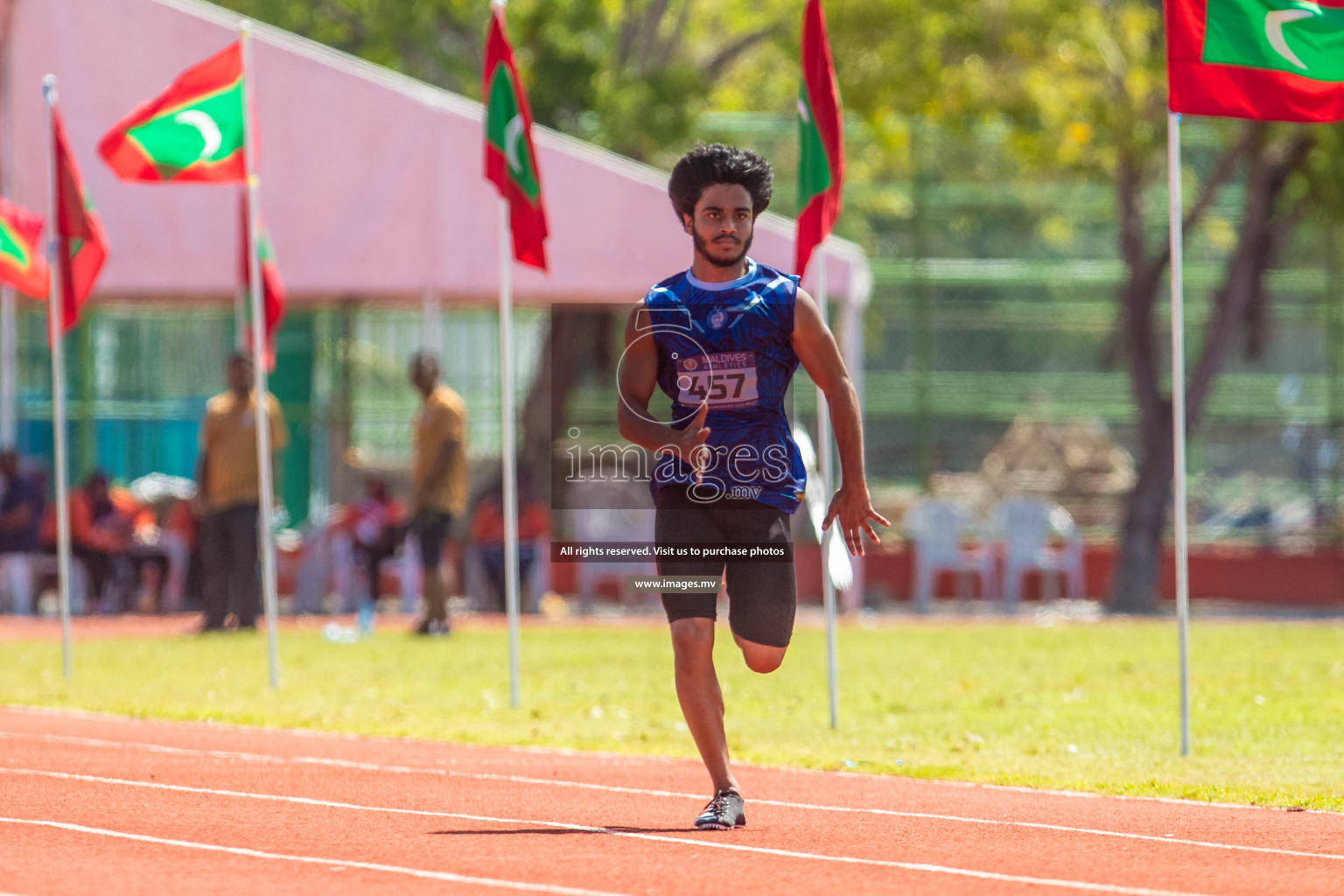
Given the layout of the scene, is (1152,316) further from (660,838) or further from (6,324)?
(660,838)

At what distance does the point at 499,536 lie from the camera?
66.5 feet

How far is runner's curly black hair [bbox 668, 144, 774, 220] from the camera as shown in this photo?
721 cm

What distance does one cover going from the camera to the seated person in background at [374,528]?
1959 centimetres

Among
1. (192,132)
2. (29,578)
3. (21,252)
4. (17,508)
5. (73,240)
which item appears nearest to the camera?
(192,132)

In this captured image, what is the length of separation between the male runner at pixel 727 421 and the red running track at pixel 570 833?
60 centimetres

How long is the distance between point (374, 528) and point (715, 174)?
1294cm

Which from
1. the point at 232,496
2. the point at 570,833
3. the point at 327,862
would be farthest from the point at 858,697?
the point at 327,862

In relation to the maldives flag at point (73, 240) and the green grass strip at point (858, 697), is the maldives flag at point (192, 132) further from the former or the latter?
the green grass strip at point (858, 697)

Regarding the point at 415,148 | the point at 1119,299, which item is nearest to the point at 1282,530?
the point at 1119,299

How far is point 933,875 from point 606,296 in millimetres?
14624

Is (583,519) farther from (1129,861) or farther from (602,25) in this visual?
(1129,861)

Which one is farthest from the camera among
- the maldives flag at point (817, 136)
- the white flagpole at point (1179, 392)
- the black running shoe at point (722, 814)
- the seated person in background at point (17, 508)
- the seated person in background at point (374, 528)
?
the seated person in background at point (17, 508)

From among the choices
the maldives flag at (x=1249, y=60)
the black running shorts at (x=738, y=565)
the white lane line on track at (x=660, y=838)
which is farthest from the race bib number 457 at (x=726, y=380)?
the maldives flag at (x=1249, y=60)

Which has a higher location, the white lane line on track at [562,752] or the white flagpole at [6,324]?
the white flagpole at [6,324]
